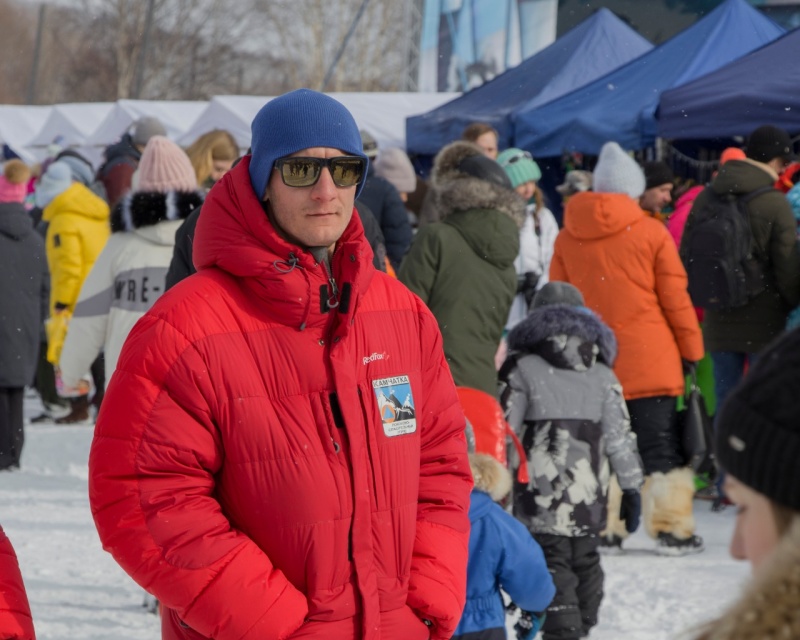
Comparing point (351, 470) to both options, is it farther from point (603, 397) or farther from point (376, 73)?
point (376, 73)

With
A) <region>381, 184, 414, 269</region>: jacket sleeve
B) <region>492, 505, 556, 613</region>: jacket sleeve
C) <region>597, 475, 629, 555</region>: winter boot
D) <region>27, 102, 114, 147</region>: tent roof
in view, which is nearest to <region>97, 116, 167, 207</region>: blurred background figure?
<region>381, 184, 414, 269</region>: jacket sleeve

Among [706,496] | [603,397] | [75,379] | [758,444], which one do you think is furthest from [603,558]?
[758,444]

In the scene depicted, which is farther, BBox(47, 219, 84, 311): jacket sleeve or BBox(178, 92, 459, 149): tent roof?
BBox(178, 92, 459, 149): tent roof

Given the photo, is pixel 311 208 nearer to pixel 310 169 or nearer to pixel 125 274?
pixel 310 169

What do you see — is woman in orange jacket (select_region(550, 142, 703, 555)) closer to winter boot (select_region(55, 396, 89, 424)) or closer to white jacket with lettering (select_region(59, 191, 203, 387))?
Answer: white jacket with lettering (select_region(59, 191, 203, 387))

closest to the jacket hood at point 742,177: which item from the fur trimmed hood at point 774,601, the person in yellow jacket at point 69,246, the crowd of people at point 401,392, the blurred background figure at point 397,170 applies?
the crowd of people at point 401,392

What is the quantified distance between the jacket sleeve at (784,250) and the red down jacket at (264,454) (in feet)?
14.9

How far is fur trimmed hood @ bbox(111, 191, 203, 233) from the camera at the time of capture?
504 centimetres

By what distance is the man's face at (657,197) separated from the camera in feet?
26.8

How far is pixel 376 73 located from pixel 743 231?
4375 cm

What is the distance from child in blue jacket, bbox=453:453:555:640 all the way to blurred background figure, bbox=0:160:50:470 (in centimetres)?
478

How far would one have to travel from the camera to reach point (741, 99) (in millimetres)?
8961

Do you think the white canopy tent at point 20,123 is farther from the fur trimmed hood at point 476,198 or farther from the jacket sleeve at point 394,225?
the fur trimmed hood at point 476,198

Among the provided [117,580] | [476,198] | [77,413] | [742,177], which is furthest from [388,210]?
[77,413]
